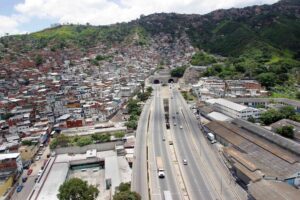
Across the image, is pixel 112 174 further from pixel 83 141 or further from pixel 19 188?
pixel 83 141

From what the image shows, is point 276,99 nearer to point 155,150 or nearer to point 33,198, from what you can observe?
point 155,150

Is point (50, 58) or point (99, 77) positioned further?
point (50, 58)

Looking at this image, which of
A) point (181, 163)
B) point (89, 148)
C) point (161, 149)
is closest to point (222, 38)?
point (161, 149)

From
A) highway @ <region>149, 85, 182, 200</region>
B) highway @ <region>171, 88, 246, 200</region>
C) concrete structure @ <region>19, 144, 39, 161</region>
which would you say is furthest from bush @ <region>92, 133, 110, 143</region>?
highway @ <region>171, 88, 246, 200</region>

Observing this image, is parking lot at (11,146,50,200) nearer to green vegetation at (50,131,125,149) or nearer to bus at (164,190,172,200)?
green vegetation at (50,131,125,149)

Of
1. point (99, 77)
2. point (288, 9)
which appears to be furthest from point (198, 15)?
point (99, 77)
